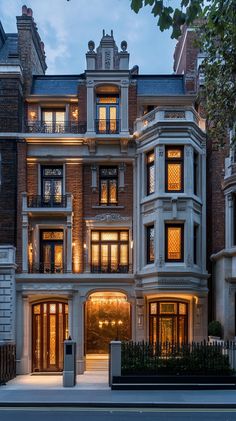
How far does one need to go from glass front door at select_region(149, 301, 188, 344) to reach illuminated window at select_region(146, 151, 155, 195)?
4.94m

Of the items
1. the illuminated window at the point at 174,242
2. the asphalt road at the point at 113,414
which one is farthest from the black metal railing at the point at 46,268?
the asphalt road at the point at 113,414

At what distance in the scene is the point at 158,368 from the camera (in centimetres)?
2042

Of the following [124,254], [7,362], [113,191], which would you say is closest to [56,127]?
[113,191]

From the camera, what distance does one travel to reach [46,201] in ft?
87.4

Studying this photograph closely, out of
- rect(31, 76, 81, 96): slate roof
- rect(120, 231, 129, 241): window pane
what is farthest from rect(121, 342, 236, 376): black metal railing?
rect(31, 76, 81, 96): slate roof

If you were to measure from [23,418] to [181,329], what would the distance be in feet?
39.0

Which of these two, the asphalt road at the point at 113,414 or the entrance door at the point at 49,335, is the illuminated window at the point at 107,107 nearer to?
the entrance door at the point at 49,335

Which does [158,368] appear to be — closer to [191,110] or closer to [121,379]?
[121,379]

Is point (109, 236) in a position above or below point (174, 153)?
below

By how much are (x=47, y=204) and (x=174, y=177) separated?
5711mm

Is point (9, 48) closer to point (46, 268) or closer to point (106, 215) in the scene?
point (106, 215)

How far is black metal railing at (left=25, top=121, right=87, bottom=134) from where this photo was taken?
27.0 meters

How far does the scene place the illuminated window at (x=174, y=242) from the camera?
25266 mm

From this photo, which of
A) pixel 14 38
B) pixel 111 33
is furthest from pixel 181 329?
pixel 14 38
